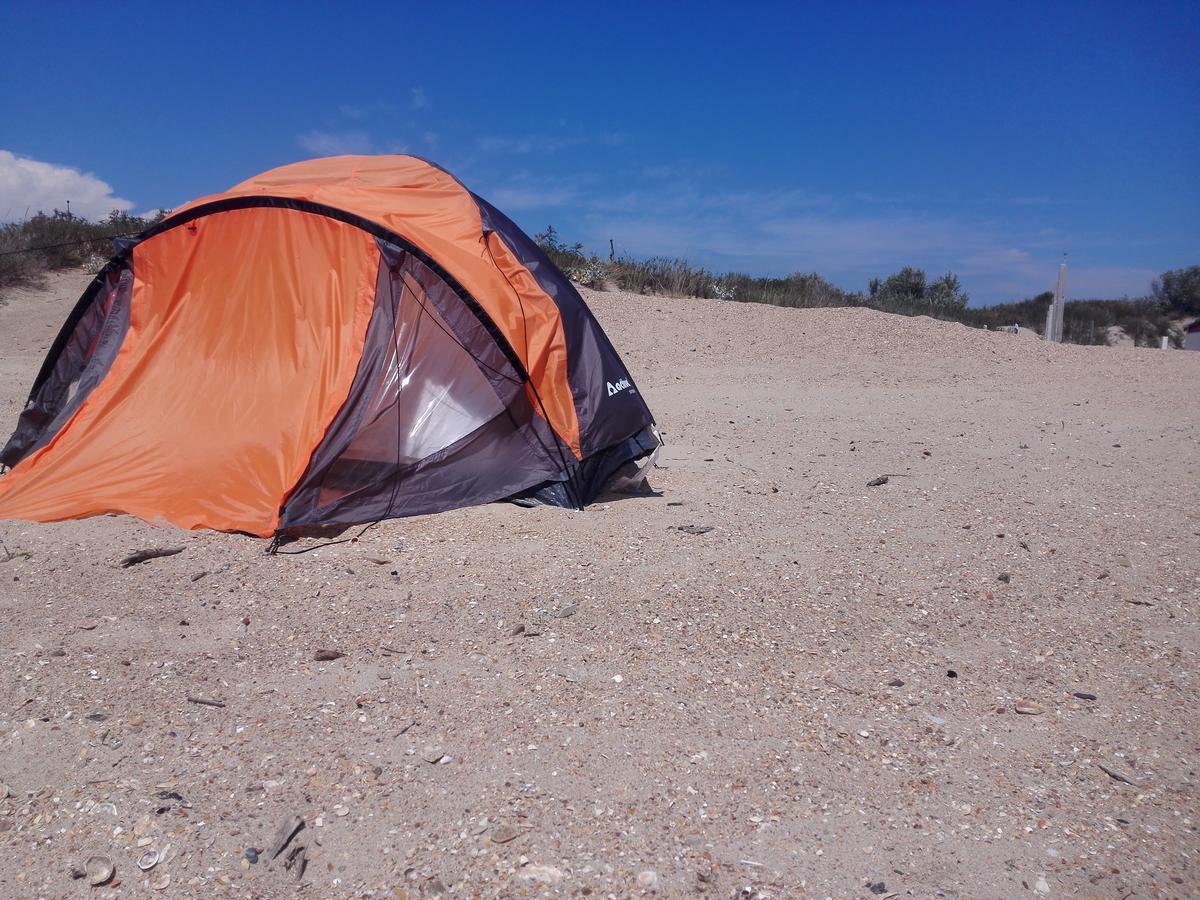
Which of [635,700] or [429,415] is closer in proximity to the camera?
[635,700]

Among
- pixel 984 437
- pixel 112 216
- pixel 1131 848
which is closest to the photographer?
pixel 1131 848

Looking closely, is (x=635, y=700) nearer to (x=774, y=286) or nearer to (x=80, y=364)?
(x=80, y=364)

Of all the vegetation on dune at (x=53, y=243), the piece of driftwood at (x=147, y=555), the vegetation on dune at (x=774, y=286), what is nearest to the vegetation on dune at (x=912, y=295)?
the vegetation on dune at (x=774, y=286)

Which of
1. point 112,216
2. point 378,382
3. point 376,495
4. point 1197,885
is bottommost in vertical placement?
point 1197,885

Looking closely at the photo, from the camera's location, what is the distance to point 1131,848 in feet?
8.70

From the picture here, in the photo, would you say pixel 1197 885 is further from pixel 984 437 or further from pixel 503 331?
pixel 984 437

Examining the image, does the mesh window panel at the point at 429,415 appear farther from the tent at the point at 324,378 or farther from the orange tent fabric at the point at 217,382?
the orange tent fabric at the point at 217,382

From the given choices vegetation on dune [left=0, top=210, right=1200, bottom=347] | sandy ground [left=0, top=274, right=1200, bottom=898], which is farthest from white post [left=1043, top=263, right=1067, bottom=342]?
sandy ground [left=0, top=274, right=1200, bottom=898]

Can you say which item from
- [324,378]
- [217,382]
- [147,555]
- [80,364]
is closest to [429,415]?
[324,378]

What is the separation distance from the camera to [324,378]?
552 cm

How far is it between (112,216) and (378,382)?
15.7 meters

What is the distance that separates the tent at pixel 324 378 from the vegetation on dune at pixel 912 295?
12.5 meters

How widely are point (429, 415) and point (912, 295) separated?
27.2 metres

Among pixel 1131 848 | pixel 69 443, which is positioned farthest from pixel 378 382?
pixel 1131 848
